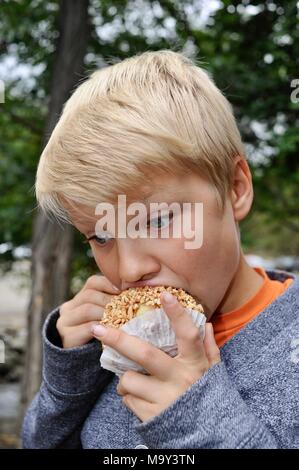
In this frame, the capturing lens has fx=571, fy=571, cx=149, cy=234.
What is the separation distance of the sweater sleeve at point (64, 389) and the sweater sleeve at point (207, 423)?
51cm

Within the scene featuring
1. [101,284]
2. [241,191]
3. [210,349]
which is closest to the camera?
[210,349]

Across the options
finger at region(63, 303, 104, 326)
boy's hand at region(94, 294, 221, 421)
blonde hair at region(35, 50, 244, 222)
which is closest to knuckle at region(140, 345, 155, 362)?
boy's hand at region(94, 294, 221, 421)

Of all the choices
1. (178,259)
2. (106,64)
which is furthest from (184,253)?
(106,64)

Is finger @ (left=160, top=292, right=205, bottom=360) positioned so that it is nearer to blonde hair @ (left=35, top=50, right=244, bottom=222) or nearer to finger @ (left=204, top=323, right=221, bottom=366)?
finger @ (left=204, top=323, right=221, bottom=366)

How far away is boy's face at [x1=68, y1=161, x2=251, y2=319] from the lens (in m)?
1.32

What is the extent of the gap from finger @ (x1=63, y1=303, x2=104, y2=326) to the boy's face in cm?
24

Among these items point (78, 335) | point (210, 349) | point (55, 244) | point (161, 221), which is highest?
point (161, 221)

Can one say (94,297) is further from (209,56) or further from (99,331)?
(209,56)

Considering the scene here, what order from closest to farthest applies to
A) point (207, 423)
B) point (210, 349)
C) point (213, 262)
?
point (207, 423), point (210, 349), point (213, 262)

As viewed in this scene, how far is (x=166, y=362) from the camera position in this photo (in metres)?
1.18

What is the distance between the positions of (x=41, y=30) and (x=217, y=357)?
2.96 meters

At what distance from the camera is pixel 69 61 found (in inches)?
134

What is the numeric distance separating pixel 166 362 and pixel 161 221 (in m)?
0.33
